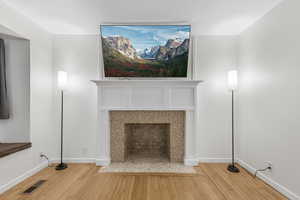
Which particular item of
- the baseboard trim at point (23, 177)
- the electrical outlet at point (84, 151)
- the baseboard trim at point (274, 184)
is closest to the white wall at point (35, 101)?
the baseboard trim at point (23, 177)

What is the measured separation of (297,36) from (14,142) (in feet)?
14.0

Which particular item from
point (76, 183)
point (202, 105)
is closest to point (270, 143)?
point (202, 105)

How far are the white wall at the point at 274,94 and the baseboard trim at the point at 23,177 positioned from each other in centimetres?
370

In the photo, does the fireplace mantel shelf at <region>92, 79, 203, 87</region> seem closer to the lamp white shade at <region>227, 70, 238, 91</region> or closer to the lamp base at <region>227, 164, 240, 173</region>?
the lamp white shade at <region>227, 70, 238, 91</region>

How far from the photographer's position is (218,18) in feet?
8.07

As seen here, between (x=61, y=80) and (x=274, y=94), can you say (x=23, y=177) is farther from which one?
(x=274, y=94)

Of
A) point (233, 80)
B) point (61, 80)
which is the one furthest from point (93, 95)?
point (233, 80)

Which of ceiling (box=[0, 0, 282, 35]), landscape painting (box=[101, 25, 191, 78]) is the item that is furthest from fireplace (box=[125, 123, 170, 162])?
ceiling (box=[0, 0, 282, 35])

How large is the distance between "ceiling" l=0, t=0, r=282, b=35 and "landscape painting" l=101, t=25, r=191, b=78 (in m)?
0.15

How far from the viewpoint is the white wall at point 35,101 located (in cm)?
211

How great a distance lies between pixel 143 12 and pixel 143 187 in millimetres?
2627

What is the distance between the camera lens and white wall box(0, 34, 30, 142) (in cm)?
244

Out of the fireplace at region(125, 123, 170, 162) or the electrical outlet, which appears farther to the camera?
the fireplace at region(125, 123, 170, 162)

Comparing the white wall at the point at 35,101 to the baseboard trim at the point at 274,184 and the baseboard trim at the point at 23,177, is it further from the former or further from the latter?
the baseboard trim at the point at 274,184
